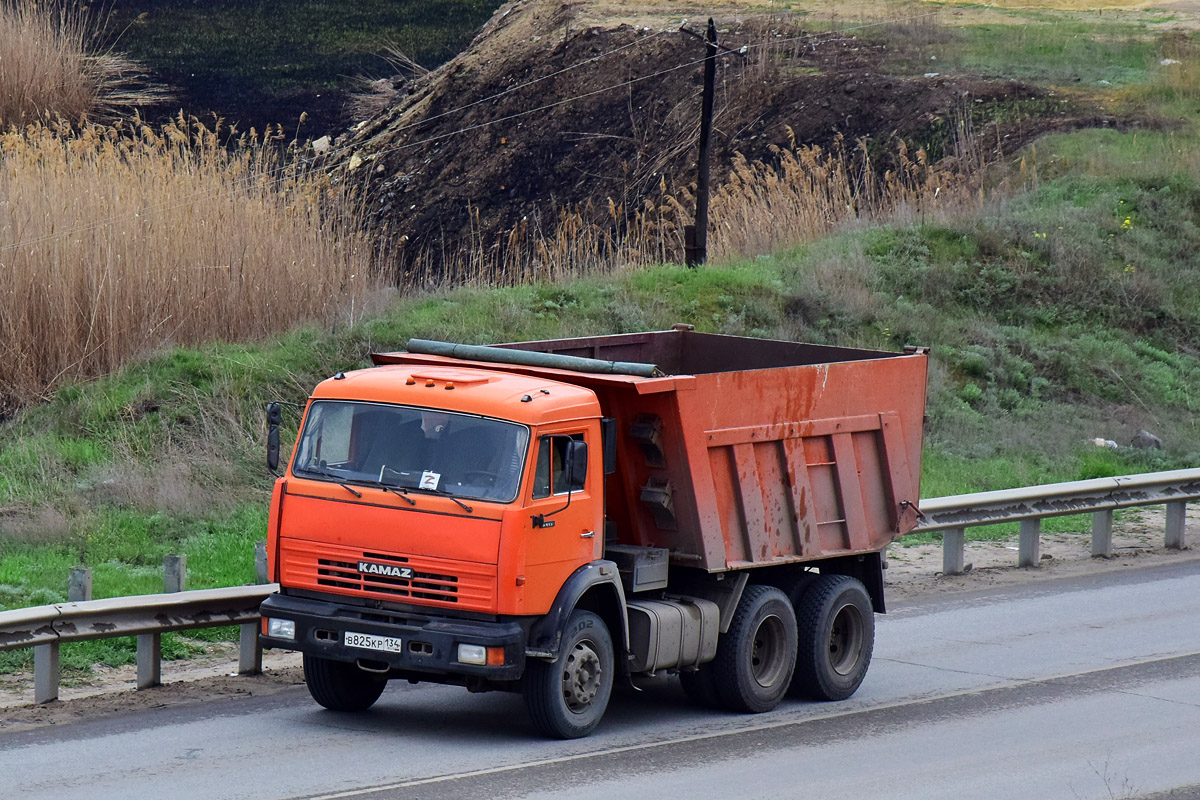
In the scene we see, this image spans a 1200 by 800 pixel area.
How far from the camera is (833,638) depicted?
10.6 m

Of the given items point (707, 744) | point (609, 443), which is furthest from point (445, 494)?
point (707, 744)

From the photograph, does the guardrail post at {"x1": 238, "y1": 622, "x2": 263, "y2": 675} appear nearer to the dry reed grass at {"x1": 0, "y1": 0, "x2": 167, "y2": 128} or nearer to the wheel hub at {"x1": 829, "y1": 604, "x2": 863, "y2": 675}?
the wheel hub at {"x1": 829, "y1": 604, "x2": 863, "y2": 675}

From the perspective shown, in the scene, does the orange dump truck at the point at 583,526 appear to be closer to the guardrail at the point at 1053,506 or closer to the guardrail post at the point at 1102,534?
the guardrail at the point at 1053,506

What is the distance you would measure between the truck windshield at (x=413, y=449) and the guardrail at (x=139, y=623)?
1.47m

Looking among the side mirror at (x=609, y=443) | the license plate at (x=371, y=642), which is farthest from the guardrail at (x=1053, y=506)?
the license plate at (x=371, y=642)

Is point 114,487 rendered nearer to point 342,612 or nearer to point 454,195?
point 342,612

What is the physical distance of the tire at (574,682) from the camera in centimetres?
855

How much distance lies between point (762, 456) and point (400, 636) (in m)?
2.79

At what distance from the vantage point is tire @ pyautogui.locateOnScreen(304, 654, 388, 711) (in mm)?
9102

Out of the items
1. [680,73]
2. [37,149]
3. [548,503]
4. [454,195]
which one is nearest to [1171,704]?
[548,503]

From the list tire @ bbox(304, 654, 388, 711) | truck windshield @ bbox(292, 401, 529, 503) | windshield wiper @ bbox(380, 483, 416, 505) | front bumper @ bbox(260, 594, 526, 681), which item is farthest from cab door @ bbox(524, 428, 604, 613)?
tire @ bbox(304, 654, 388, 711)

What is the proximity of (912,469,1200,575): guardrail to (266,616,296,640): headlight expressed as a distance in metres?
7.02

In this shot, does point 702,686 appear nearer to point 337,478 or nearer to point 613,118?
point 337,478

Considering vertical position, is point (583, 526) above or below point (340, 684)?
above
